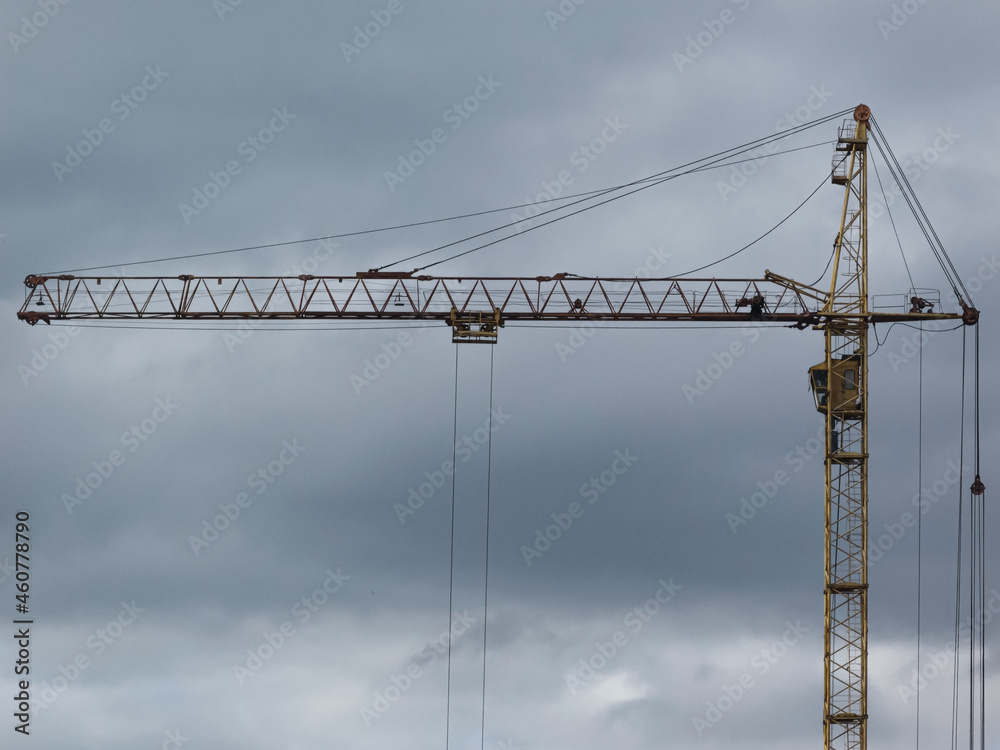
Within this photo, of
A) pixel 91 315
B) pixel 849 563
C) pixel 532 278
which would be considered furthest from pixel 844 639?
pixel 91 315

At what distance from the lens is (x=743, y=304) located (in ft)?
498

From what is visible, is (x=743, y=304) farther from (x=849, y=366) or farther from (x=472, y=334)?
(x=472, y=334)

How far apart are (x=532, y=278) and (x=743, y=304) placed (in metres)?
13.9

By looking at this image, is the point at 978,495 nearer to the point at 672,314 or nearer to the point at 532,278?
the point at 672,314

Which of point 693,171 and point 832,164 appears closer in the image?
point 832,164

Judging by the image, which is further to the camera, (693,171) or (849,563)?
(693,171)

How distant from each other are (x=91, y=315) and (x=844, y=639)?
54.9 meters

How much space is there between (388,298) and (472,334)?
6.46 m

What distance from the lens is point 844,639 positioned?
492 ft

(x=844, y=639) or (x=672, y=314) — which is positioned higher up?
(x=672, y=314)

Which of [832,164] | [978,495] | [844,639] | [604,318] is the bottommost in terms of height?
[844,639]

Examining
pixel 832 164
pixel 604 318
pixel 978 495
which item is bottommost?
pixel 978 495

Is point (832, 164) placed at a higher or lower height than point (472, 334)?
higher

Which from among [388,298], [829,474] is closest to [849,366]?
[829,474]
